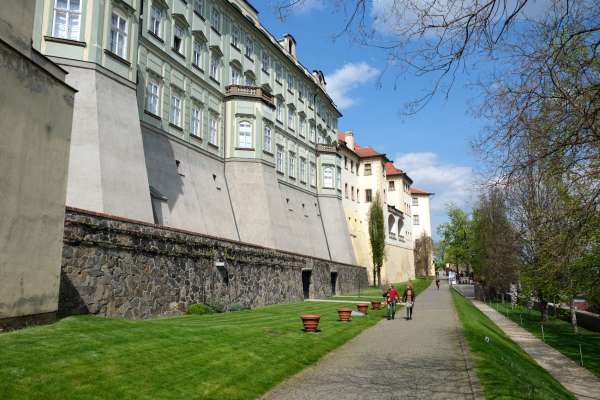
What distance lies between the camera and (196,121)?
30.8 meters

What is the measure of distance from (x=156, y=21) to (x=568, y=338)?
91.6 feet

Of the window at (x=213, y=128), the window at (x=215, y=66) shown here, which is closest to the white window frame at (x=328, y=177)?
the window at (x=213, y=128)

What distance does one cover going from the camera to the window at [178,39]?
28.6m

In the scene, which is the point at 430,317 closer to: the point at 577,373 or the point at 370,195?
the point at 577,373

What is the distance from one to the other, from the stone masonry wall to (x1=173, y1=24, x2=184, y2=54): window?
13.1 meters

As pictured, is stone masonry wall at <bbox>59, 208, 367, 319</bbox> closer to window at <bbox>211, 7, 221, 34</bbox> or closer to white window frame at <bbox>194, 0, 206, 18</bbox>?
white window frame at <bbox>194, 0, 206, 18</bbox>

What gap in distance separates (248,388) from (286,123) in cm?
3668

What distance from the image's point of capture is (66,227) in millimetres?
12461

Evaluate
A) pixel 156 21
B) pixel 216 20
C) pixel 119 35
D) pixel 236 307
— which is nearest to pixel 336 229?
pixel 216 20

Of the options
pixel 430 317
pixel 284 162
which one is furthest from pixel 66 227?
pixel 284 162

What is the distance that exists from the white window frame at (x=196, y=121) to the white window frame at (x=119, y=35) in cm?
825

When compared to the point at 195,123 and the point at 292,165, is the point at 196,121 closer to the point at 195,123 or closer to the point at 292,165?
the point at 195,123

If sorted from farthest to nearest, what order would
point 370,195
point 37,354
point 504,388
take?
point 370,195, point 504,388, point 37,354

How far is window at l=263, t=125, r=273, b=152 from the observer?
116 ft
